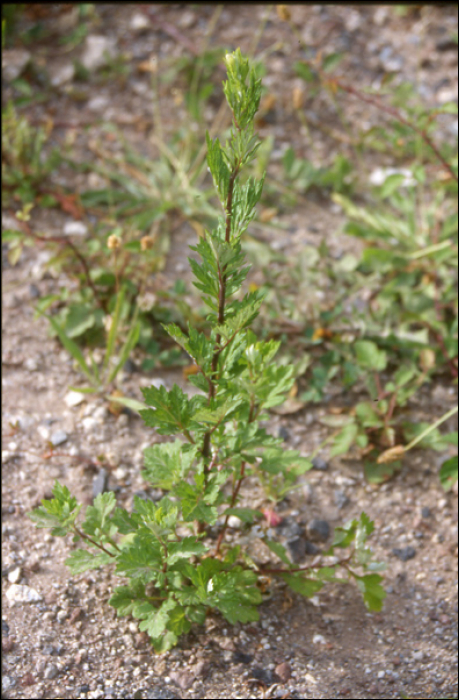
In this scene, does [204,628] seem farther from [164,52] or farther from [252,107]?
[164,52]

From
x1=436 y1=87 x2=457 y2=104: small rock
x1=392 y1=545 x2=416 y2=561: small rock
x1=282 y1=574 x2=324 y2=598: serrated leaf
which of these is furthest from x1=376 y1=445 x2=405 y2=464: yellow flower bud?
x1=436 y1=87 x2=457 y2=104: small rock

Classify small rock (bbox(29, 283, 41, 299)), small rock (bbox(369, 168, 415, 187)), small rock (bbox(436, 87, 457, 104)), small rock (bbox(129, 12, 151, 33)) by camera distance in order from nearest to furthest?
small rock (bbox(29, 283, 41, 299)), small rock (bbox(369, 168, 415, 187)), small rock (bbox(436, 87, 457, 104)), small rock (bbox(129, 12, 151, 33))

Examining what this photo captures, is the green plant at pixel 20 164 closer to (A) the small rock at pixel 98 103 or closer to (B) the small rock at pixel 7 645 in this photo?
A: (A) the small rock at pixel 98 103

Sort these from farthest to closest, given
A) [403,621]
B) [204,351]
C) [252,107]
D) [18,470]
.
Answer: [18,470]
[403,621]
[204,351]
[252,107]

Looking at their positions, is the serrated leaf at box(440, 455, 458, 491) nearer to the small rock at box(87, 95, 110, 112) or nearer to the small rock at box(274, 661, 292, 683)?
the small rock at box(274, 661, 292, 683)

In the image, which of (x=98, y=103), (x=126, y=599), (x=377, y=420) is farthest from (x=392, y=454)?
(x=98, y=103)

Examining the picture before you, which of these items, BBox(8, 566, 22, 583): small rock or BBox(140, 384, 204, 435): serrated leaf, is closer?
BBox(140, 384, 204, 435): serrated leaf

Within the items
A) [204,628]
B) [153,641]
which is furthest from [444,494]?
[153,641]
